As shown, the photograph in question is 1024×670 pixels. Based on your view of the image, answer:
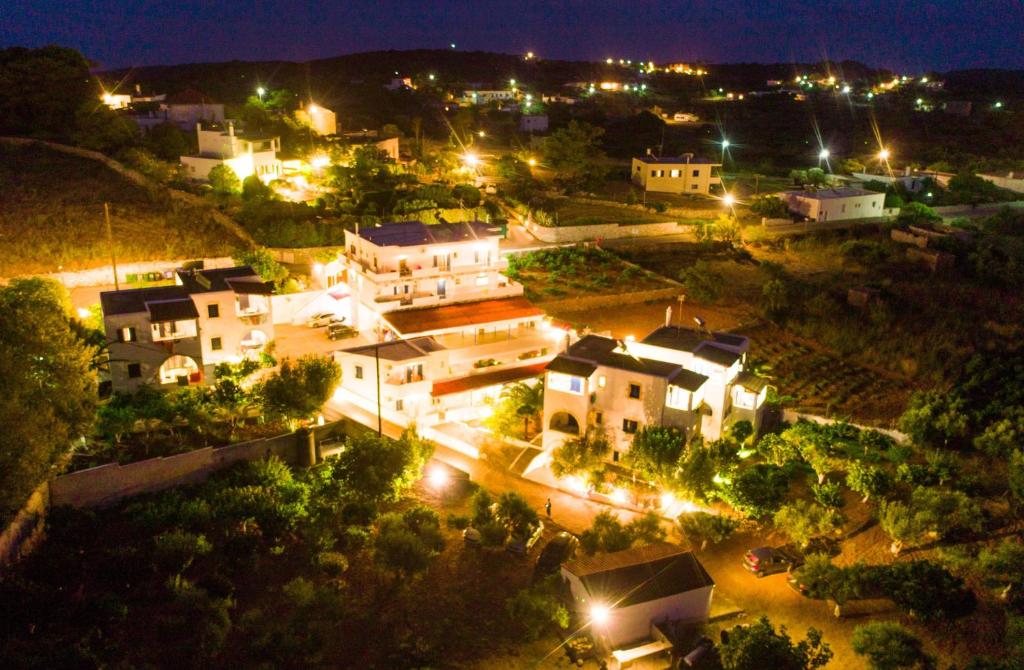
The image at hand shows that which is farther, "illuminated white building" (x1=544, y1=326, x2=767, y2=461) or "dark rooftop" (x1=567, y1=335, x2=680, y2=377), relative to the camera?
"dark rooftop" (x1=567, y1=335, x2=680, y2=377)

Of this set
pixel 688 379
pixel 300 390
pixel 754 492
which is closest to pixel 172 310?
pixel 300 390

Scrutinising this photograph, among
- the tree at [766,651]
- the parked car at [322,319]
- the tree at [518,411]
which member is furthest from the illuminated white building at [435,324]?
the tree at [766,651]

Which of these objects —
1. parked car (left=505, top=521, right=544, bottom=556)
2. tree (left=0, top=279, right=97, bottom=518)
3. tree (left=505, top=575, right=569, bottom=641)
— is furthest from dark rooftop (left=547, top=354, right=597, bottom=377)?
tree (left=0, top=279, right=97, bottom=518)

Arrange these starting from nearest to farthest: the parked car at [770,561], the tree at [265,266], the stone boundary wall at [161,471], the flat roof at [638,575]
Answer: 1. the flat roof at [638,575]
2. the parked car at [770,561]
3. the stone boundary wall at [161,471]
4. the tree at [265,266]

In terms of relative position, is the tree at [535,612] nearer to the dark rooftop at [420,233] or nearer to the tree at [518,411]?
the tree at [518,411]

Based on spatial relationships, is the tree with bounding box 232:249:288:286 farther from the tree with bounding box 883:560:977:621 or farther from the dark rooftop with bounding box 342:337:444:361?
the tree with bounding box 883:560:977:621

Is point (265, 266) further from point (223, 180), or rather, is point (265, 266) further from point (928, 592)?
point (928, 592)
